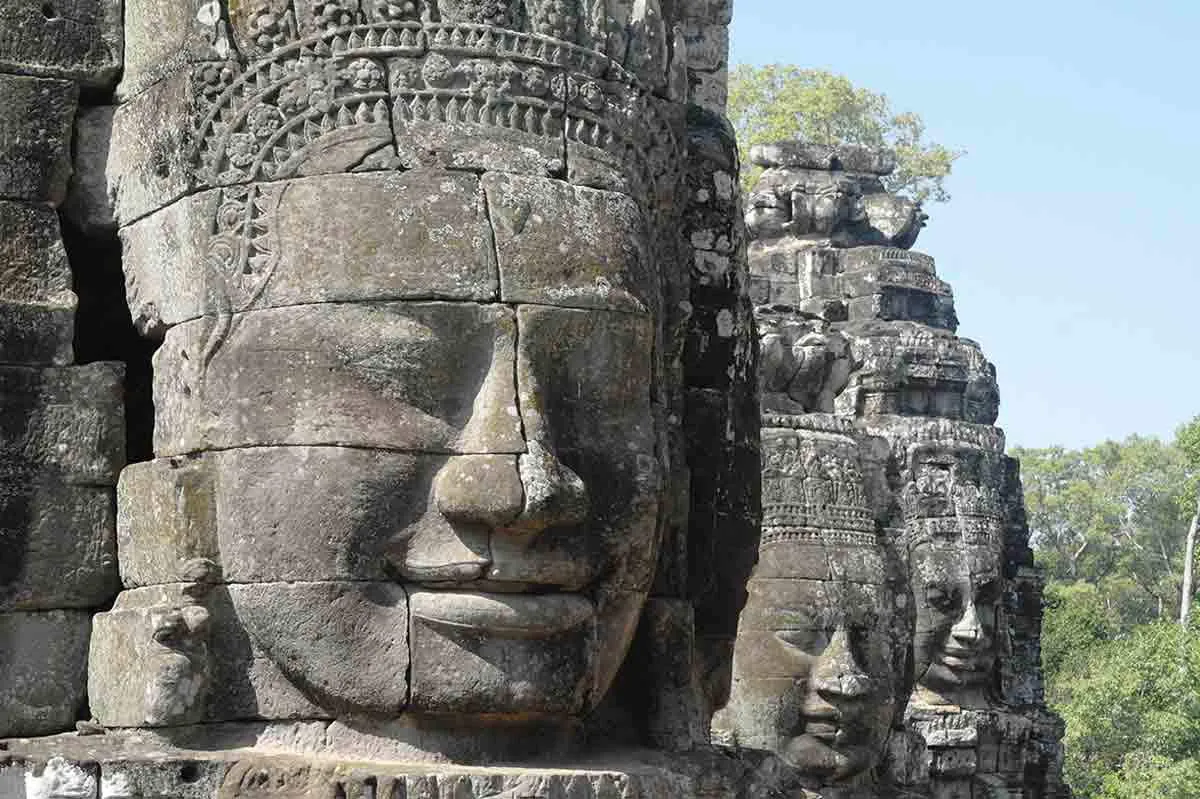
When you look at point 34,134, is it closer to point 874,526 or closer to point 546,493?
point 546,493

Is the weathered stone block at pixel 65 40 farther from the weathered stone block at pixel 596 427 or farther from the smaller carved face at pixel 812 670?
the smaller carved face at pixel 812 670

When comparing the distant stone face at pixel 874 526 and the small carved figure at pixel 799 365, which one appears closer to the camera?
the distant stone face at pixel 874 526

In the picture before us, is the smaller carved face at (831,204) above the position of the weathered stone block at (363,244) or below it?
above

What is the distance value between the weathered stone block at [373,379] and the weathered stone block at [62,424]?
2.11ft

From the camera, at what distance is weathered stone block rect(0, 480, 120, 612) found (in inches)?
265

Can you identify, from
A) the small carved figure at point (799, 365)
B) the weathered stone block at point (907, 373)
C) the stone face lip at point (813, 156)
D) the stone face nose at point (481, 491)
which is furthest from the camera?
the stone face lip at point (813, 156)

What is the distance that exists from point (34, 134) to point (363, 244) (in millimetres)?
1318

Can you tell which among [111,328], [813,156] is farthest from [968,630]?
[111,328]

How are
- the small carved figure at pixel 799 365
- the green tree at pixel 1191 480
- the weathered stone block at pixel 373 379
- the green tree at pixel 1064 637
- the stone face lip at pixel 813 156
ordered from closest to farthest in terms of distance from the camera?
the weathered stone block at pixel 373 379, the small carved figure at pixel 799 365, the stone face lip at pixel 813 156, the green tree at pixel 1191 480, the green tree at pixel 1064 637

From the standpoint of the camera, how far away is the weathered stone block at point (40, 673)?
21.9ft

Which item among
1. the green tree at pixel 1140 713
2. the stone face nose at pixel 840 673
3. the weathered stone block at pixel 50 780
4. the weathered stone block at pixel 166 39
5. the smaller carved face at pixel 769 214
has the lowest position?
the green tree at pixel 1140 713

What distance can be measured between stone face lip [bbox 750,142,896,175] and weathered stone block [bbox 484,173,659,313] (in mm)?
13110

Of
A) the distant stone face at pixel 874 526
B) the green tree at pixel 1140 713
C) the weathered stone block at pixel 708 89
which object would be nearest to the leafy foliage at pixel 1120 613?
the green tree at pixel 1140 713

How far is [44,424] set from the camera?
6.78 metres
